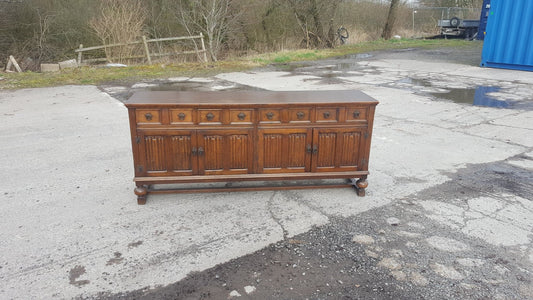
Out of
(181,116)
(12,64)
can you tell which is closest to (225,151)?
(181,116)

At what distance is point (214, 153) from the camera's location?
169 inches

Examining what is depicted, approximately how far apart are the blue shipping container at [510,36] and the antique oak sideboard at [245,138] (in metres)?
12.2

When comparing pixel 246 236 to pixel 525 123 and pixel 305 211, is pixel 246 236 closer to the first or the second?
pixel 305 211

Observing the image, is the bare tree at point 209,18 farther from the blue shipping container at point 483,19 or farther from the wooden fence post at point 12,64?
the blue shipping container at point 483,19

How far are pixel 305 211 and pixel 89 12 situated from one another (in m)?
17.3

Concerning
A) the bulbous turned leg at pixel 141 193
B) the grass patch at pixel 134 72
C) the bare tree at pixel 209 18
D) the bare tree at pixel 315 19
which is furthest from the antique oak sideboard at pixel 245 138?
the bare tree at pixel 315 19

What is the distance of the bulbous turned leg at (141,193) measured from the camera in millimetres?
4190

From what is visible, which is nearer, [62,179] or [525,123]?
[62,179]

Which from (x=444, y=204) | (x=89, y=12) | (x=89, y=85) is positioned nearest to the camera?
(x=444, y=204)

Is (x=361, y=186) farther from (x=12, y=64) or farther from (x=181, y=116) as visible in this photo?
(x=12, y=64)

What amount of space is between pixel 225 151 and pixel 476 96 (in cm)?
827

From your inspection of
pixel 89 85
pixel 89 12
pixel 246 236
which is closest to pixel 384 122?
pixel 246 236

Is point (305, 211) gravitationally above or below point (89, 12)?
below

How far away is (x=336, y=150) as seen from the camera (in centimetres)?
444
